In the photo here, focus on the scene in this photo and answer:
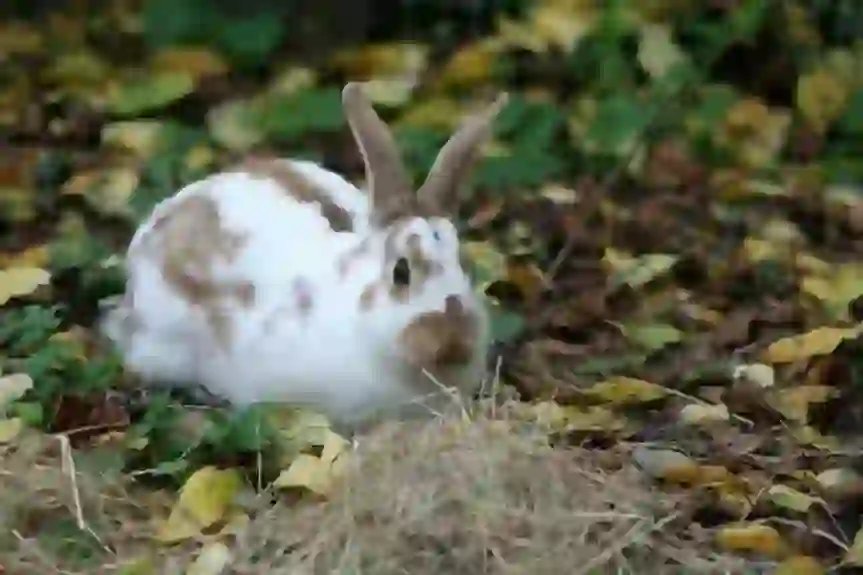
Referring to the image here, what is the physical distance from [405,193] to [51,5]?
2215mm

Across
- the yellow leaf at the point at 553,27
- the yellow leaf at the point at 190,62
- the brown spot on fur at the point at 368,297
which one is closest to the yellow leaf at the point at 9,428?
the brown spot on fur at the point at 368,297

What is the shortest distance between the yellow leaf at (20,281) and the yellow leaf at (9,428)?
18.8 inches

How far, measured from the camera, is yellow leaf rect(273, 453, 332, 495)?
2.47 meters

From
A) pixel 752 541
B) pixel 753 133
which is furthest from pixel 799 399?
pixel 753 133

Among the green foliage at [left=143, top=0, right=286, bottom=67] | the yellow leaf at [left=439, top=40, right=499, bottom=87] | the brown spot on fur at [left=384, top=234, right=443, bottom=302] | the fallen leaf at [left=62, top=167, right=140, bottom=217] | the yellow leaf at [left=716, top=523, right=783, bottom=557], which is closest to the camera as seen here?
the yellow leaf at [left=716, top=523, right=783, bottom=557]

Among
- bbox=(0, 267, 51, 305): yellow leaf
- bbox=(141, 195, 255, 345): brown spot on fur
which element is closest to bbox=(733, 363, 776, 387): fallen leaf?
bbox=(141, 195, 255, 345): brown spot on fur

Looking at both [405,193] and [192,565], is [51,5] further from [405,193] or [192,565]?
[192,565]

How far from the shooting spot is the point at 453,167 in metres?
2.67

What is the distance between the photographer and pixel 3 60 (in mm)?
4336

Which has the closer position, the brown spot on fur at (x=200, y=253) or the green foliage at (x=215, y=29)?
the brown spot on fur at (x=200, y=253)

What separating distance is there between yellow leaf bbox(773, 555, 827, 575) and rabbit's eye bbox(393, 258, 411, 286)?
0.66 metres

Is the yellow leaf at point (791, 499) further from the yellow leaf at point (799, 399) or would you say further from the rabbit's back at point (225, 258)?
the rabbit's back at point (225, 258)

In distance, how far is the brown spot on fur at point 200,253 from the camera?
2.80 metres

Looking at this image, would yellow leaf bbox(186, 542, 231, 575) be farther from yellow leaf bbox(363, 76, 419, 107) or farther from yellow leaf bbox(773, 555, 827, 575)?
yellow leaf bbox(363, 76, 419, 107)
